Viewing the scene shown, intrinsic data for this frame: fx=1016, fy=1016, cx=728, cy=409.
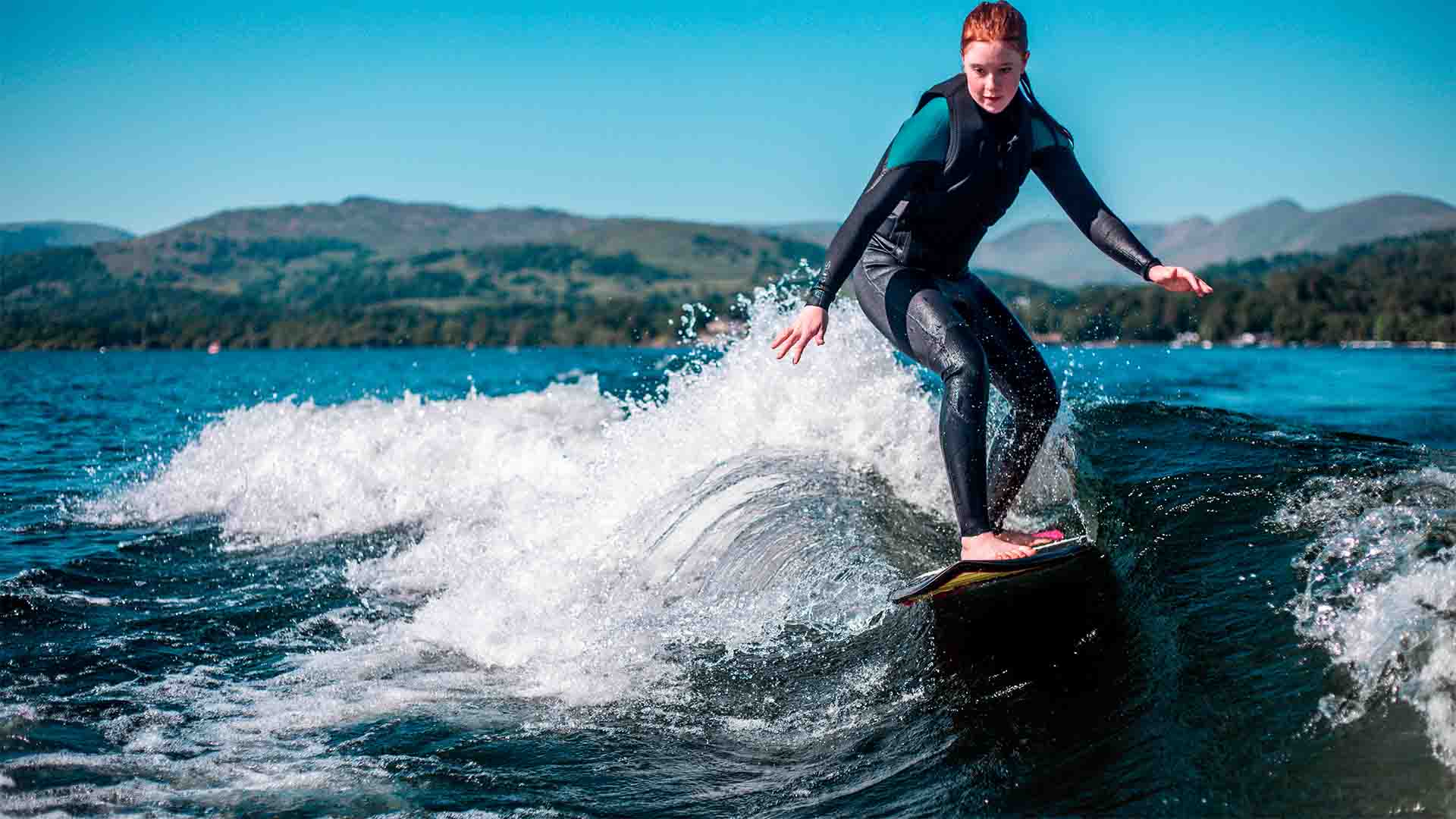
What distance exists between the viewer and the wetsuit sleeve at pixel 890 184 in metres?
4.80

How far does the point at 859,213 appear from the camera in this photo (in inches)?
192

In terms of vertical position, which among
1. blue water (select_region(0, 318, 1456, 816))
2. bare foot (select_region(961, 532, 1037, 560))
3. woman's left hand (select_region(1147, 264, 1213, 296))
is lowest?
blue water (select_region(0, 318, 1456, 816))

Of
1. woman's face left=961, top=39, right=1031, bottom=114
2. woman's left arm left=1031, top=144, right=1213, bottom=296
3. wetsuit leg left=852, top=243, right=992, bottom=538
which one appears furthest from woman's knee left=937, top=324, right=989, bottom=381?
woman's face left=961, top=39, right=1031, bottom=114

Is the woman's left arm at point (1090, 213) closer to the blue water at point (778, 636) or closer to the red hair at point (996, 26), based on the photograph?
the red hair at point (996, 26)

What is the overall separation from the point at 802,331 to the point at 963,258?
4.26 ft

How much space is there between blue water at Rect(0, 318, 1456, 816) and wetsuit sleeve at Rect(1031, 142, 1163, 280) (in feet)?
5.33

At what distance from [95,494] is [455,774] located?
995cm

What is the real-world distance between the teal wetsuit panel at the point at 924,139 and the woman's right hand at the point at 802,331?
2.79 feet

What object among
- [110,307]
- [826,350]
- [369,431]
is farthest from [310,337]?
[826,350]

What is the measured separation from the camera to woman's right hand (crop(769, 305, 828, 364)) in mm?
4551

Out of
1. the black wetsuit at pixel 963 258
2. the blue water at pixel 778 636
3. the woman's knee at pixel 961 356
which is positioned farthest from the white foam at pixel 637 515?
the woman's knee at pixel 961 356

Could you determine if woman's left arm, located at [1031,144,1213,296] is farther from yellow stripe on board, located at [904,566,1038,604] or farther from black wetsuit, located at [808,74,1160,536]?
yellow stripe on board, located at [904,566,1038,604]

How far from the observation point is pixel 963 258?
213 inches

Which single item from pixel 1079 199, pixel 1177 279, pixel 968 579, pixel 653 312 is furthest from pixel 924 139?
pixel 653 312
